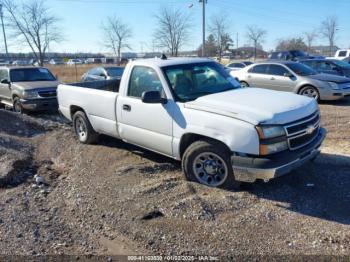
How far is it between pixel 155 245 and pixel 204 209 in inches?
32.7

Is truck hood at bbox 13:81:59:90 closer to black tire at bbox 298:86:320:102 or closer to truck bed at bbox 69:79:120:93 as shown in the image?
truck bed at bbox 69:79:120:93

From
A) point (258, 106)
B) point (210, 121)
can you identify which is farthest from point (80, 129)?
point (258, 106)

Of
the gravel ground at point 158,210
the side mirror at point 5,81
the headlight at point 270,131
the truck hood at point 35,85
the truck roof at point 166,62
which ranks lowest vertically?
the gravel ground at point 158,210

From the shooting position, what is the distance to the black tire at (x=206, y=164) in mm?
4453

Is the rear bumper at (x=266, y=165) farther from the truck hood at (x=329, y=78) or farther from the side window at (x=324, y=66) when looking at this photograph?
the side window at (x=324, y=66)

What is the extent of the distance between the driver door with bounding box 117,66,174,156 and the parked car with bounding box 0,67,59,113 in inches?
254

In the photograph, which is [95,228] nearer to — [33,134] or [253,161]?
[253,161]

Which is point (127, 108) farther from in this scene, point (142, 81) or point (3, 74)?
point (3, 74)

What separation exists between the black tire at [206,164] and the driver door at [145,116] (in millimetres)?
438

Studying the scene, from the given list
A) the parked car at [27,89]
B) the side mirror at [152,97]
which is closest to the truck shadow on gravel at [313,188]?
the side mirror at [152,97]

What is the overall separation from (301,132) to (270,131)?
1.90 ft

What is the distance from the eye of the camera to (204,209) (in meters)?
4.17

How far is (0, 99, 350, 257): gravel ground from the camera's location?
3.58m

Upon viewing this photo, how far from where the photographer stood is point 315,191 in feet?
15.1
